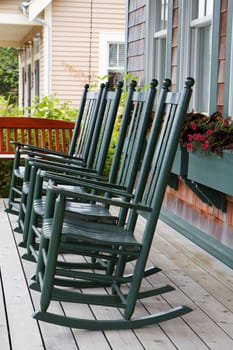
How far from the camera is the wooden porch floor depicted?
→ 3.25 metres

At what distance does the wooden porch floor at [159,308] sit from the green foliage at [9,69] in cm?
2358

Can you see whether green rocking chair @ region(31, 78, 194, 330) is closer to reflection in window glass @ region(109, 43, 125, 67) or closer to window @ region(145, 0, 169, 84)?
window @ region(145, 0, 169, 84)

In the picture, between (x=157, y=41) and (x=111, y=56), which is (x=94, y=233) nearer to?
(x=157, y=41)

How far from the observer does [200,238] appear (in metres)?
5.43

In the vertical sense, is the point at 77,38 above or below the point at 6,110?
above

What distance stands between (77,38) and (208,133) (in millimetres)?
7786

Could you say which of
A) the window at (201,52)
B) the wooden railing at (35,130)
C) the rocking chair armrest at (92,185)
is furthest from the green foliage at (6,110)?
the rocking chair armrest at (92,185)

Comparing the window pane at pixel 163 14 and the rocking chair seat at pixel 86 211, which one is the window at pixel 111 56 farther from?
the rocking chair seat at pixel 86 211

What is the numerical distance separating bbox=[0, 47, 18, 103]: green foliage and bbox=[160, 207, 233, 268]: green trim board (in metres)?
22.5

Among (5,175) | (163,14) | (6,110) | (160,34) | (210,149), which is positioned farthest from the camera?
(6,110)

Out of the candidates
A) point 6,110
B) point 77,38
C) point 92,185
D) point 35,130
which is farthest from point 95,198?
point 77,38

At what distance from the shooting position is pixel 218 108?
5.18m

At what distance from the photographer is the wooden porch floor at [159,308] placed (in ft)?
10.7

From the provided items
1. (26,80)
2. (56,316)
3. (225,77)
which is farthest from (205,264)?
(26,80)
